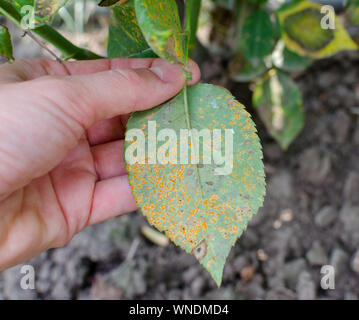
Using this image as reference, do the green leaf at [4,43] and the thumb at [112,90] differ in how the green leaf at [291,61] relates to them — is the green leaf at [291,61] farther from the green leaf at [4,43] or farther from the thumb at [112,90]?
the green leaf at [4,43]

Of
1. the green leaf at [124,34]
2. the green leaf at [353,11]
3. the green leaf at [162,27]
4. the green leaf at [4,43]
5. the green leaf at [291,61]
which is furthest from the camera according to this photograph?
the green leaf at [291,61]

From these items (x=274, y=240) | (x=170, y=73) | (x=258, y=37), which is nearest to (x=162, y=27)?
(x=170, y=73)

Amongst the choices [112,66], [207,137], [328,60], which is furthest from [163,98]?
[328,60]

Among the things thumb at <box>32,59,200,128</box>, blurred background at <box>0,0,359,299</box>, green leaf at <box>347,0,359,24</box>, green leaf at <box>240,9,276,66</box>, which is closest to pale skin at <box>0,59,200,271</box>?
thumb at <box>32,59,200,128</box>

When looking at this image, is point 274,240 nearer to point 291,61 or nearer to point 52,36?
point 291,61

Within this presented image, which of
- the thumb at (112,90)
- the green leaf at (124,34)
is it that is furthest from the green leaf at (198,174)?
the green leaf at (124,34)

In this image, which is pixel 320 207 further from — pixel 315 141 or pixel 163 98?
pixel 163 98
